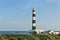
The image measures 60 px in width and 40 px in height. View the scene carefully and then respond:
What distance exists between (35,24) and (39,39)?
1561 cm

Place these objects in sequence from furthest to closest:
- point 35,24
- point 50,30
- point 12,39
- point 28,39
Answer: point 50,30
point 35,24
point 28,39
point 12,39

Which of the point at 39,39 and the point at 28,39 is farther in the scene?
the point at 39,39

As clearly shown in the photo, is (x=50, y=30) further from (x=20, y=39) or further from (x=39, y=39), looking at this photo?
(x=20, y=39)

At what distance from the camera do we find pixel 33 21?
1991 inches

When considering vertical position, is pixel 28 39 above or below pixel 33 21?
below

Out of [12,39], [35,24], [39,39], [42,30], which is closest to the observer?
[12,39]

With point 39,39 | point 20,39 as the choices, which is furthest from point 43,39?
point 20,39

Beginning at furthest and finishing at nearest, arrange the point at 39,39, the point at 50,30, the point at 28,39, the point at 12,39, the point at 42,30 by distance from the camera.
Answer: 1. the point at 50,30
2. the point at 42,30
3. the point at 39,39
4. the point at 28,39
5. the point at 12,39

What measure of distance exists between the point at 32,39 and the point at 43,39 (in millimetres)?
2386

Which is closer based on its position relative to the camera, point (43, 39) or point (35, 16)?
point (43, 39)

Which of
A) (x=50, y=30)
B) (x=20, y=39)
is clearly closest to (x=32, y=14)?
(x=50, y=30)

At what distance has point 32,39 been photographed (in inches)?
1286

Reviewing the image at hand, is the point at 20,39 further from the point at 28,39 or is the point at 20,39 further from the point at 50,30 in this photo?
the point at 50,30

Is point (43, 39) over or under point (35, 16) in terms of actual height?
under
